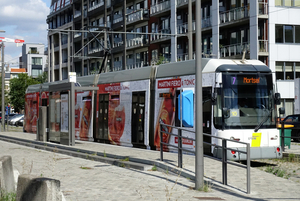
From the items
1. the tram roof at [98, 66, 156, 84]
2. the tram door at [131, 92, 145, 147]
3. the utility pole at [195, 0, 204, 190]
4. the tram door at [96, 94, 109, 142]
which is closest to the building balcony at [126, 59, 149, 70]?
the tram roof at [98, 66, 156, 84]

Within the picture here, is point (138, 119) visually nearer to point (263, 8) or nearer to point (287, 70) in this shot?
point (263, 8)

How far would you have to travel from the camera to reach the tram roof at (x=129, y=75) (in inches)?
709

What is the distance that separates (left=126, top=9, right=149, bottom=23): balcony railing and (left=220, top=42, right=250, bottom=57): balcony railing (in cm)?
1416

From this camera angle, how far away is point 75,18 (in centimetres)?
6881

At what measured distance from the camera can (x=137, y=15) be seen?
51750mm

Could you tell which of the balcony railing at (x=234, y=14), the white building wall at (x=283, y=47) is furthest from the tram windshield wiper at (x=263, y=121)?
the balcony railing at (x=234, y=14)

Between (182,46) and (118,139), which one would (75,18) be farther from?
(118,139)

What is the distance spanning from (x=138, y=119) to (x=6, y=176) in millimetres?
10980

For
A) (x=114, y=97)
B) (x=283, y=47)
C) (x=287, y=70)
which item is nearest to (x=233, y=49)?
(x=283, y=47)

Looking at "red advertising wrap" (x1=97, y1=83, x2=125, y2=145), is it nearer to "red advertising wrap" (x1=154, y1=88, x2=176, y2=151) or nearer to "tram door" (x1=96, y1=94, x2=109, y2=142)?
"tram door" (x1=96, y1=94, x2=109, y2=142)

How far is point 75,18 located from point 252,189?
62101 mm

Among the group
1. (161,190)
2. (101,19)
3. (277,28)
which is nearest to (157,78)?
(161,190)

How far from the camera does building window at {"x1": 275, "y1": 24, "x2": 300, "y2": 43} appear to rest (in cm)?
3659

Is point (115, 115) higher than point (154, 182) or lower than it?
higher
